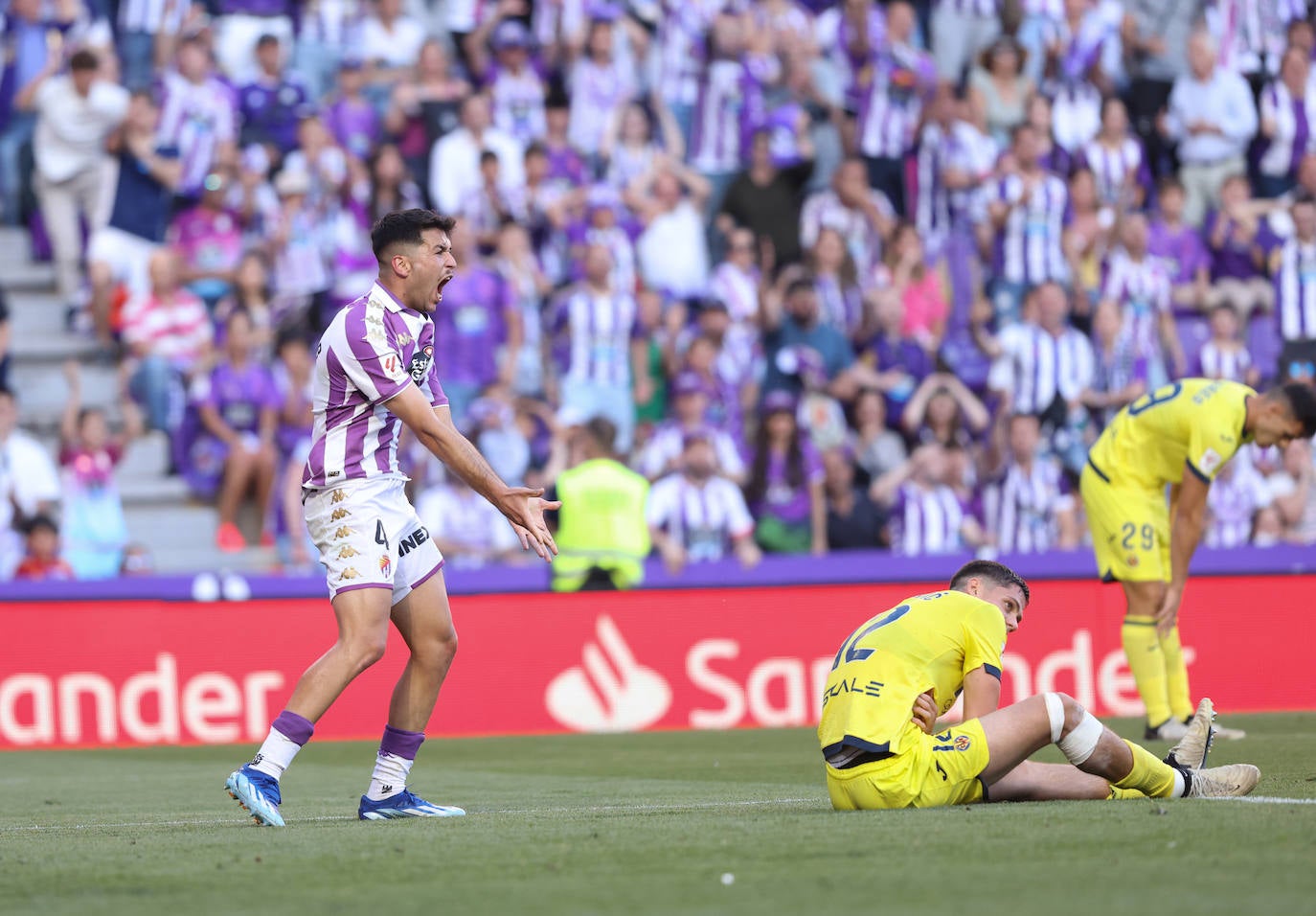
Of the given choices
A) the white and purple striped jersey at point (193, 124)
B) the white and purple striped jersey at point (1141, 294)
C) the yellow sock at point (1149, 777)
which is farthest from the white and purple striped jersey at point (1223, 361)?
the yellow sock at point (1149, 777)

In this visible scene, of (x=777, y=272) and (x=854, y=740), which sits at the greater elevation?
(x=777, y=272)

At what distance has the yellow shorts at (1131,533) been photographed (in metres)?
10.4

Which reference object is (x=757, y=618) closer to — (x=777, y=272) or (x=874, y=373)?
(x=874, y=373)

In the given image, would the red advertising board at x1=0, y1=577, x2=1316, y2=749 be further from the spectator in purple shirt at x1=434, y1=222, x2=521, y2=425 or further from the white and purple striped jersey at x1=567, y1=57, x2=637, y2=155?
the white and purple striped jersey at x1=567, y1=57, x2=637, y2=155

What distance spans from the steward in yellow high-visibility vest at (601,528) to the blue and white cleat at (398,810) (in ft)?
22.0

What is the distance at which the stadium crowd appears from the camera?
15375mm

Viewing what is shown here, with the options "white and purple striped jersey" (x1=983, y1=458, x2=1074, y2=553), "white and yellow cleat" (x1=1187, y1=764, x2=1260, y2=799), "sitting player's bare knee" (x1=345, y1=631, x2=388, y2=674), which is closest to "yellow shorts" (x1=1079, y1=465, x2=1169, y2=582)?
"white and yellow cleat" (x1=1187, y1=764, x2=1260, y2=799)

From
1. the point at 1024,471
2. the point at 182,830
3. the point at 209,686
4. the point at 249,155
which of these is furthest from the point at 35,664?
the point at 1024,471

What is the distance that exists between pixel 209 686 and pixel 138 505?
2.53m

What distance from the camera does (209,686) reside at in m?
13.4

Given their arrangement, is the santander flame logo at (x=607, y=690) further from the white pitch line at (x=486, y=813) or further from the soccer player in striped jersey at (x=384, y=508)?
the soccer player in striped jersey at (x=384, y=508)

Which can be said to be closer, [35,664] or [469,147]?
[35,664]

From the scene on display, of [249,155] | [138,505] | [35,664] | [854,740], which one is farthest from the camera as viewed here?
[249,155]

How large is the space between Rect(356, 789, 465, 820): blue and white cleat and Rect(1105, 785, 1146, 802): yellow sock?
8.13ft
